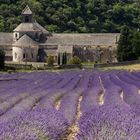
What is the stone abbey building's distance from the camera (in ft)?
326

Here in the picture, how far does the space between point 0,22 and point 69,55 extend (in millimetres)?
47607

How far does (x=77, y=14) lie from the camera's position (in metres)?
162

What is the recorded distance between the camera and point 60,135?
994 cm

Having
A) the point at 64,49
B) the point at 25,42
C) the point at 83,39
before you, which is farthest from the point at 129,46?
the point at 25,42

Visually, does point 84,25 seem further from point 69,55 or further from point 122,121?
point 122,121

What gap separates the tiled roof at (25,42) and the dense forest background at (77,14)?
124 feet

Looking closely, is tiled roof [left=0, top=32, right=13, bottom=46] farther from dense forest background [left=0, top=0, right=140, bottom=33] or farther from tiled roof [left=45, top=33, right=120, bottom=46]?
dense forest background [left=0, top=0, right=140, bottom=33]

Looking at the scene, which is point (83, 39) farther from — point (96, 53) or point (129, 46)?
point (129, 46)

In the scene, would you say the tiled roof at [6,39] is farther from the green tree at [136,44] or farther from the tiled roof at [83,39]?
the green tree at [136,44]

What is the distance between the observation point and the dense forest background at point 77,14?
14975cm

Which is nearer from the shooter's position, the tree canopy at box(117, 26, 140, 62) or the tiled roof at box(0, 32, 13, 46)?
the tree canopy at box(117, 26, 140, 62)

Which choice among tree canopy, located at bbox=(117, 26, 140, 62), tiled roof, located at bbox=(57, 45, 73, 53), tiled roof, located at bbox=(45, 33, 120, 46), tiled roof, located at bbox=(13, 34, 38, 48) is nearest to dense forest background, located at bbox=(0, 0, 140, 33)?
tiled roof, located at bbox=(45, 33, 120, 46)

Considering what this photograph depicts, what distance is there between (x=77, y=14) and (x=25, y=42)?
6398cm

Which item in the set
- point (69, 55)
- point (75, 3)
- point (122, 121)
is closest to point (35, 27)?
point (69, 55)
